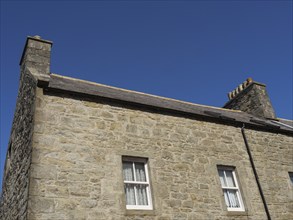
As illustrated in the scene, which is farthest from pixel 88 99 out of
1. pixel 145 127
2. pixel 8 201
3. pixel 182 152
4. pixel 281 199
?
pixel 281 199

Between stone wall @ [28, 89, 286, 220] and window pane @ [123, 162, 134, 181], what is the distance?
29 centimetres

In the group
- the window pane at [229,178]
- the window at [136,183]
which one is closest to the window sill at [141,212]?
the window at [136,183]

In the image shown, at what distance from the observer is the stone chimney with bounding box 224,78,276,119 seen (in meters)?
14.8

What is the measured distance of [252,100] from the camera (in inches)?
Result: 603

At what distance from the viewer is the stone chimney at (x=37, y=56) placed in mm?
9688

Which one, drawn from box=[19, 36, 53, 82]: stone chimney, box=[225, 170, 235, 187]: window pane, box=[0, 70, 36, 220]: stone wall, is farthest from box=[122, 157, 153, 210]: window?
box=[19, 36, 53, 82]: stone chimney

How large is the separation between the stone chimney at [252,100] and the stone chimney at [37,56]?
376 inches

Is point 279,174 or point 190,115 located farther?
point 279,174

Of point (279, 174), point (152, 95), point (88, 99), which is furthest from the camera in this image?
point (152, 95)

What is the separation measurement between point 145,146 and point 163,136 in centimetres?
77

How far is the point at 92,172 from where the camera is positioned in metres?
7.91

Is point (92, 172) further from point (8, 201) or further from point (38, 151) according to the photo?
point (8, 201)

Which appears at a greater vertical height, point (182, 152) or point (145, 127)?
point (145, 127)

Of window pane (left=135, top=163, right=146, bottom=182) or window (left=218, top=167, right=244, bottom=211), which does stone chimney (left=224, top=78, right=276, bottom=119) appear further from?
window pane (left=135, top=163, right=146, bottom=182)
